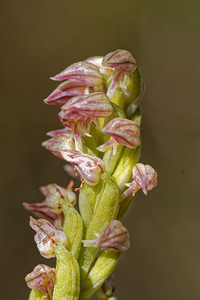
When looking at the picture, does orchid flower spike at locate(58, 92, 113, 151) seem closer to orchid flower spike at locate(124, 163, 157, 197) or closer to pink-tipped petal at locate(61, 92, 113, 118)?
pink-tipped petal at locate(61, 92, 113, 118)

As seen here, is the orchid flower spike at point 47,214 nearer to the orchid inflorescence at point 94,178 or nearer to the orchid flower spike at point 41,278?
the orchid inflorescence at point 94,178

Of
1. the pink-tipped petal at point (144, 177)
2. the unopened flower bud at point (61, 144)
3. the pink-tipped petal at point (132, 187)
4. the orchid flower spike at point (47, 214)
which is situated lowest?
the orchid flower spike at point (47, 214)

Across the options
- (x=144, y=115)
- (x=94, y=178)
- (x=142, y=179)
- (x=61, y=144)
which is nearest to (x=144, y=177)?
(x=142, y=179)

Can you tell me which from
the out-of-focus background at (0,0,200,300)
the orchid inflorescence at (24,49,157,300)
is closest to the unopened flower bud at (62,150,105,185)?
the orchid inflorescence at (24,49,157,300)

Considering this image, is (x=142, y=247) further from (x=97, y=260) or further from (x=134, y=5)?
(x=97, y=260)

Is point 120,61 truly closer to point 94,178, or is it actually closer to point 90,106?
point 90,106

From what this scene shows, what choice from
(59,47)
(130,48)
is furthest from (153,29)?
(59,47)

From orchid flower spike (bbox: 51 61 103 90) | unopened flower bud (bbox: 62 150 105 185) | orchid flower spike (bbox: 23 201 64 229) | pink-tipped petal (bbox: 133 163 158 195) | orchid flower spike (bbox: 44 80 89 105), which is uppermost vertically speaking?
orchid flower spike (bbox: 51 61 103 90)

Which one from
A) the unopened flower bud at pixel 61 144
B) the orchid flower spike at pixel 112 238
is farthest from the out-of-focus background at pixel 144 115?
the orchid flower spike at pixel 112 238
